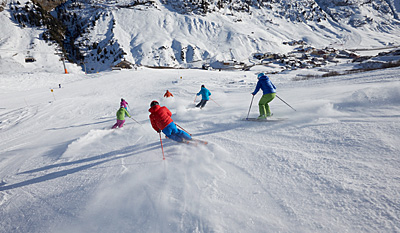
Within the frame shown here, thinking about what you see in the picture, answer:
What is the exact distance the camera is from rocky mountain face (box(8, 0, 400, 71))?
6612 cm

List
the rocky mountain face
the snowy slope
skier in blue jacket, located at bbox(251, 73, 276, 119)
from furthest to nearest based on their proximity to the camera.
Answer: the rocky mountain face
skier in blue jacket, located at bbox(251, 73, 276, 119)
the snowy slope

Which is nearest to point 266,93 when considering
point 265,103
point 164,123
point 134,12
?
point 265,103

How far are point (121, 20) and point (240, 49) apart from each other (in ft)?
195

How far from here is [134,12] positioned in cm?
8575

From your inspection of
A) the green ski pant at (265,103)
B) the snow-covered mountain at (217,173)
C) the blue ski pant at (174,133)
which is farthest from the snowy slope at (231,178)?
the green ski pant at (265,103)

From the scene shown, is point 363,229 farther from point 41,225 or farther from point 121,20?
point 121,20

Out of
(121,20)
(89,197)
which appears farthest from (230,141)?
(121,20)

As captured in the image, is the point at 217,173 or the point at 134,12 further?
the point at 134,12

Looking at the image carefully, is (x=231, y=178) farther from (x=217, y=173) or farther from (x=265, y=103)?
(x=265, y=103)

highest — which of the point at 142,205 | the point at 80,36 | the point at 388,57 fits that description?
the point at 80,36

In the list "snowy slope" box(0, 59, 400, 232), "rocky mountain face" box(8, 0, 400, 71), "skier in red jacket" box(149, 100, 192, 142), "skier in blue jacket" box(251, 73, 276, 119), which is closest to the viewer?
"snowy slope" box(0, 59, 400, 232)

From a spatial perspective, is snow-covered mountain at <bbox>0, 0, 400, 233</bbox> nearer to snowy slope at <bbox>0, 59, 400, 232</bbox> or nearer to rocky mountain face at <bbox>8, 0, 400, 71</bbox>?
snowy slope at <bbox>0, 59, 400, 232</bbox>

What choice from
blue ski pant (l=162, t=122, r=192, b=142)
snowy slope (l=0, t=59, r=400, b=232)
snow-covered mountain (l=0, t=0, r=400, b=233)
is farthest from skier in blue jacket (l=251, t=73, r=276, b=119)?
blue ski pant (l=162, t=122, r=192, b=142)

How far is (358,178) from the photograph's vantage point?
7.71ft
